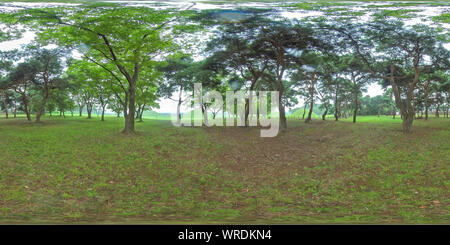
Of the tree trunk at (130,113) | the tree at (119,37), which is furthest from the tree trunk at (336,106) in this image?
the tree trunk at (130,113)

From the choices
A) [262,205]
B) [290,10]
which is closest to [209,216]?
[262,205]

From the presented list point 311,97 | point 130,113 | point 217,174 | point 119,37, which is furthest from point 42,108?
point 311,97

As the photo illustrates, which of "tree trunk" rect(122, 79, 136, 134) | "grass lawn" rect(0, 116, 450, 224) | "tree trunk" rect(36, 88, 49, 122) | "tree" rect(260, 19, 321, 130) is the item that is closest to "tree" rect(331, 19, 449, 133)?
"tree" rect(260, 19, 321, 130)

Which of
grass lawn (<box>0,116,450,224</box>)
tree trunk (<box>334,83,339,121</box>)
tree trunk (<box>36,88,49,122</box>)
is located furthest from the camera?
tree trunk (<box>334,83,339,121</box>)

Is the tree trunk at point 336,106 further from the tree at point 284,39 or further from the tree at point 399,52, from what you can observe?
the tree at point 284,39

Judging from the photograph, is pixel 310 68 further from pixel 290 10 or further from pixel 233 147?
pixel 233 147

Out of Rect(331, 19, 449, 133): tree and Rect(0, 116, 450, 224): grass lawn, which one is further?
Rect(331, 19, 449, 133): tree

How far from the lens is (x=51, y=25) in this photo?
6.16 feet

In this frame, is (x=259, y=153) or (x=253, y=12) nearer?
(x=259, y=153)

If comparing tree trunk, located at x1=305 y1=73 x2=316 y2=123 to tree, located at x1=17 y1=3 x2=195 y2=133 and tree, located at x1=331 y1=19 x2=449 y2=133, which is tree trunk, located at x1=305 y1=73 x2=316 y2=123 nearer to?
tree, located at x1=331 y1=19 x2=449 y2=133

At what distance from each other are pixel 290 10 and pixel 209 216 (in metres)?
1.78

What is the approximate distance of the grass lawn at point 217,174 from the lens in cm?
153

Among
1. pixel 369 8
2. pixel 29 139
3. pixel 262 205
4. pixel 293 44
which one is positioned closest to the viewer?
pixel 262 205

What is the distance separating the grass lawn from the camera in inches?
60.4
